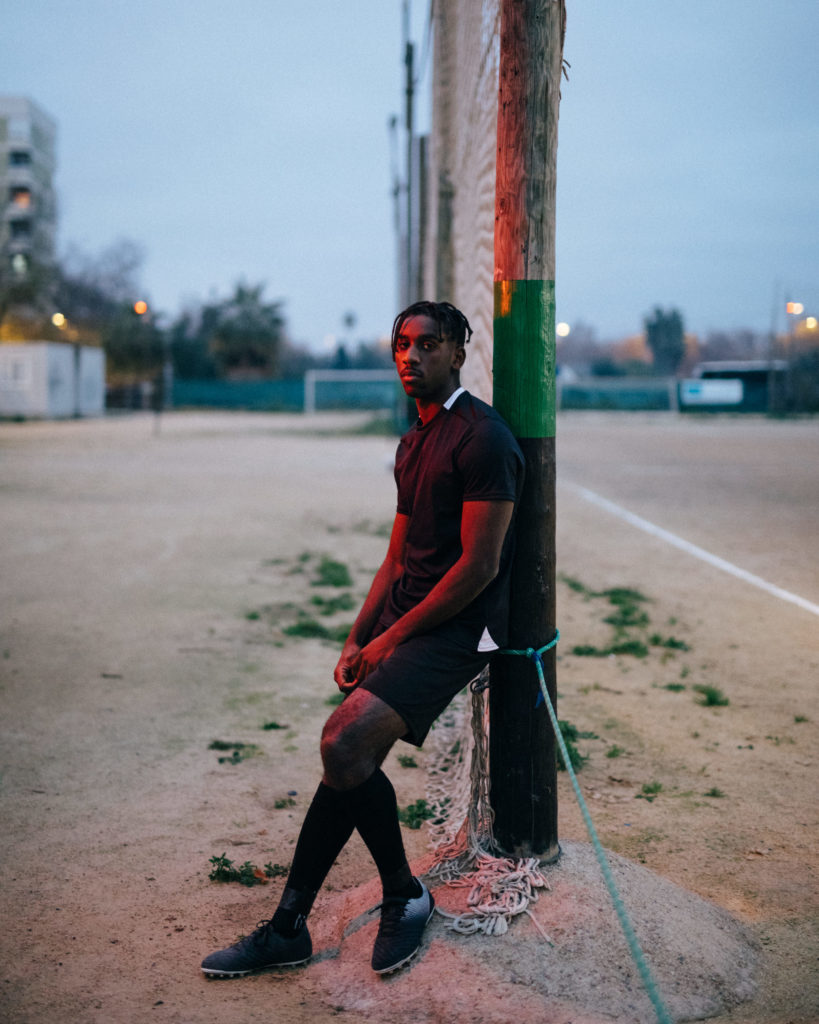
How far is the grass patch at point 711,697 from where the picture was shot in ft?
18.2

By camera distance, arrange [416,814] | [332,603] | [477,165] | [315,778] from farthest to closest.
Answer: [332,603]
[477,165]
[315,778]
[416,814]

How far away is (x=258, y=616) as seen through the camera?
7668 millimetres

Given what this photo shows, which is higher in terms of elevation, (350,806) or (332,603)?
(350,806)

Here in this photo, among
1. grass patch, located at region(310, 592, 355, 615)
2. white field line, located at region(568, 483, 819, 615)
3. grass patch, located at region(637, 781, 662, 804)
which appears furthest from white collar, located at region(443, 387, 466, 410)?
white field line, located at region(568, 483, 819, 615)

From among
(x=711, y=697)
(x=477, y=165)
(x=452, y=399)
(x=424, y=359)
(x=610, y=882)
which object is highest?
(x=477, y=165)

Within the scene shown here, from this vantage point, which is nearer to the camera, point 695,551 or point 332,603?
point 332,603

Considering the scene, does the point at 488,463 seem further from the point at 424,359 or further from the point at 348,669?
the point at 348,669

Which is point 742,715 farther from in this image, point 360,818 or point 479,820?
point 360,818

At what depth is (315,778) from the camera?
4570 mm

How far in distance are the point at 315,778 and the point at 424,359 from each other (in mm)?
2373

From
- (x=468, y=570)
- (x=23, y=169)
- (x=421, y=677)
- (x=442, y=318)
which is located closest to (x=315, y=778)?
(x=421, y=677)

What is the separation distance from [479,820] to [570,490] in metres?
13.7

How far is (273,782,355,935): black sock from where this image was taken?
2885 millimetres

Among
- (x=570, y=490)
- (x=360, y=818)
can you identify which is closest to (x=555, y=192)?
(x=360, y=818)
